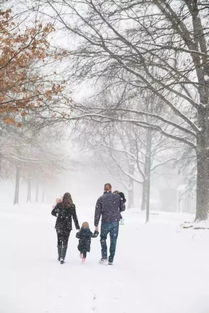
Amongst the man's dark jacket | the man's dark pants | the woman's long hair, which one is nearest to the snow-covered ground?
the man's dark pants

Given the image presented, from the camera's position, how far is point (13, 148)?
3088 centimetres

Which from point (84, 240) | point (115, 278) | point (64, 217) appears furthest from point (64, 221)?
point (115, 278)

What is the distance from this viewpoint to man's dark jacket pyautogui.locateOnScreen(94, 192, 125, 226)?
38.1 ft

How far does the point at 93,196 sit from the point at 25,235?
7668 cm

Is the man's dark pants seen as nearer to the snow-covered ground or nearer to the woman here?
the snow-covered ground

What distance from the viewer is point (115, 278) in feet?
31.3

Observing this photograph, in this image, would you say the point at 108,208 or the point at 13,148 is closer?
the point at 108,208

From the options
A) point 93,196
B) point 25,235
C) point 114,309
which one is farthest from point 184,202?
point 114,309

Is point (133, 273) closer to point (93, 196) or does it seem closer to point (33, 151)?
point (33, 151)

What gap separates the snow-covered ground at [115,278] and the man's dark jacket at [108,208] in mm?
1074

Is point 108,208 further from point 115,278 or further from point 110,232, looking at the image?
point 115,278

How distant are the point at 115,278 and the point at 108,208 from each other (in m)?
2.39

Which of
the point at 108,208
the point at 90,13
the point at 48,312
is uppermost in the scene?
the point at 90,13

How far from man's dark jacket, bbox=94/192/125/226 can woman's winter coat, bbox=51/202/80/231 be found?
61 centimetres
